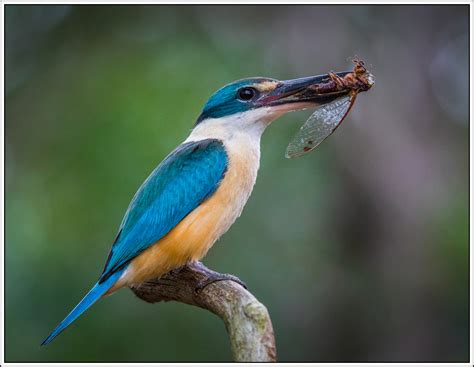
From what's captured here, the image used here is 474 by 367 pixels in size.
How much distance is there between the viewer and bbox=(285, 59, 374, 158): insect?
293 cm

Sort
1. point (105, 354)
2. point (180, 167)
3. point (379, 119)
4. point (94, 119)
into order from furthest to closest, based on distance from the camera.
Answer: point (379, 119) → point (94, 119) → point (105, 354) → point (180, 167)

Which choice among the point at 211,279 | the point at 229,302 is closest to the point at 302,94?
the point at 211,279

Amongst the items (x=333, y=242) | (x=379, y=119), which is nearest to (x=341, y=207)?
(x=333, y=242)

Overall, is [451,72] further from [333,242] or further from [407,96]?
[333,242]

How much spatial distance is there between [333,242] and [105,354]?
229 cm

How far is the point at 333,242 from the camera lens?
6043 mm

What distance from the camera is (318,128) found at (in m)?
3.07

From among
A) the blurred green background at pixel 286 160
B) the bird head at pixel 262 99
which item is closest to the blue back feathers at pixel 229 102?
the bird head at pixel 262 99

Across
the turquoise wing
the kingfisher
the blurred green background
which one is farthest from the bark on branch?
the blurred green background

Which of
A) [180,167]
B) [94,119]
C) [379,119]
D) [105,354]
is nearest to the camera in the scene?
[180,167]

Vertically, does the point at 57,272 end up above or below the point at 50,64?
below

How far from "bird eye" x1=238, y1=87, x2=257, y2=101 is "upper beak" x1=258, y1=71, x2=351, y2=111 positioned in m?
0.05

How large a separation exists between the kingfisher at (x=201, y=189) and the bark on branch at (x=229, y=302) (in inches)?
4.0

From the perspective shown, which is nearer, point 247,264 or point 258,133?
point 258,133
